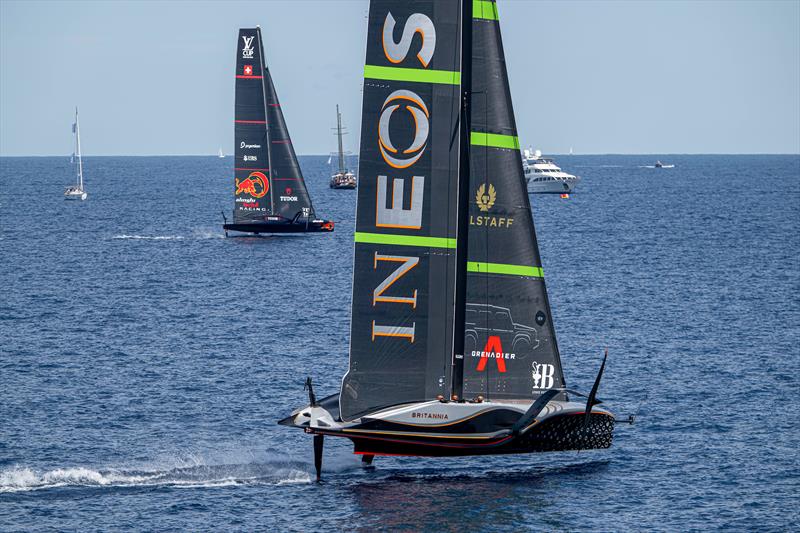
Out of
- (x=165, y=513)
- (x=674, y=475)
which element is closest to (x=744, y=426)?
(x=674, y=475)

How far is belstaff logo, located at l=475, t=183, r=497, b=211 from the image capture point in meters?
40.1

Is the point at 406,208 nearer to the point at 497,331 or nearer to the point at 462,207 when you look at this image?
the point at 462,207

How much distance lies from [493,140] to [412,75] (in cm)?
347

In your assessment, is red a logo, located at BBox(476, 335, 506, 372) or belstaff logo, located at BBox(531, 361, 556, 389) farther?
belstaff logo, located at BBox(531, 361, 556, 389)

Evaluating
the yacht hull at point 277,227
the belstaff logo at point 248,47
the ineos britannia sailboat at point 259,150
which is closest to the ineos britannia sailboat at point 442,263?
the ineos britannia sailboat at point 259,150

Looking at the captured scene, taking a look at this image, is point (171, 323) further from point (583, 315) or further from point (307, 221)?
point (307, 221)

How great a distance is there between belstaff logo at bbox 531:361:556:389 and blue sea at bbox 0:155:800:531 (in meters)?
3.40

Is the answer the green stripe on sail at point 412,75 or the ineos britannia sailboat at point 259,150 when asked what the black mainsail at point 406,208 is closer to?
the green stripe on sail at point 412,75

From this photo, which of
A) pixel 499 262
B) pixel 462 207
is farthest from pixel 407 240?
pixel 499 262

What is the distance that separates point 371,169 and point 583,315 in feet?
139

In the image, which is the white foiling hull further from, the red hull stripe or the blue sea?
the blue sea

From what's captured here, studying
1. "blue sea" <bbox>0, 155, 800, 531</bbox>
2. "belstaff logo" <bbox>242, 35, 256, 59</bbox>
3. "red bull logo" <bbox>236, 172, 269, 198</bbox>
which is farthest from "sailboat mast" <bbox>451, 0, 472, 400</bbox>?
"belstaff logo" <bbox>242, 35, 256, 59</bbox>

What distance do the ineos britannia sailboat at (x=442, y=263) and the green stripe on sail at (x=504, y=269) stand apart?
46 mm

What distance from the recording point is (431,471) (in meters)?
42.7
